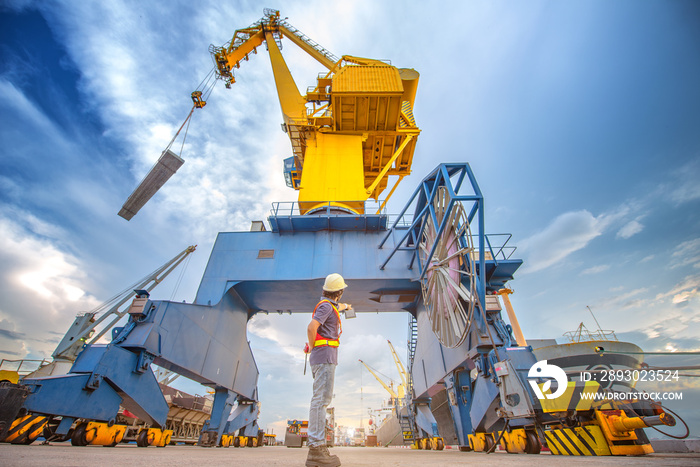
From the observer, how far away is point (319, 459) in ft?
8.60

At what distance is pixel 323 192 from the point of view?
12.4 metres

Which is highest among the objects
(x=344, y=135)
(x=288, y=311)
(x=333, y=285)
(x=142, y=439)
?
(x=344, y=135)

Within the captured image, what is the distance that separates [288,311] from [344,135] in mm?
9000

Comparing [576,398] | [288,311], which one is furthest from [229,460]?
[288,311]

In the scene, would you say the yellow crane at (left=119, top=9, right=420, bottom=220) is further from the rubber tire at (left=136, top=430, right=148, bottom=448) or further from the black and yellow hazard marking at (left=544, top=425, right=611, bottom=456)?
the black and yellow hazard marking at (left=544, top=425, right=611, bottom=456)

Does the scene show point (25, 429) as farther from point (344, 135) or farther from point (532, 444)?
point (344, 135)

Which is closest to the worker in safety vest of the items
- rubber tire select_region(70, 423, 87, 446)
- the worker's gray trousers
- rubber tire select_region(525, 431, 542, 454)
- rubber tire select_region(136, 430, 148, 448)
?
the worker's gray trousers

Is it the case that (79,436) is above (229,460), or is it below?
above

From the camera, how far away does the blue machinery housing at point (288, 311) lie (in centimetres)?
700

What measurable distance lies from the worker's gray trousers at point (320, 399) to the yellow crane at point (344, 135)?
29.3ft

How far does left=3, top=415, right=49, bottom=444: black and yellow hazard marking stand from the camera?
195 inches

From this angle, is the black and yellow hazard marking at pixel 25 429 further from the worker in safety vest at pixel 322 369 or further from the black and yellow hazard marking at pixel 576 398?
the black and yellow hazard marking at pixel 576 398

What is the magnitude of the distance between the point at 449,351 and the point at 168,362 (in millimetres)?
8920

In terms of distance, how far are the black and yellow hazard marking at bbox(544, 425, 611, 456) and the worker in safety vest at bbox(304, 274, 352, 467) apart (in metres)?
4.48
